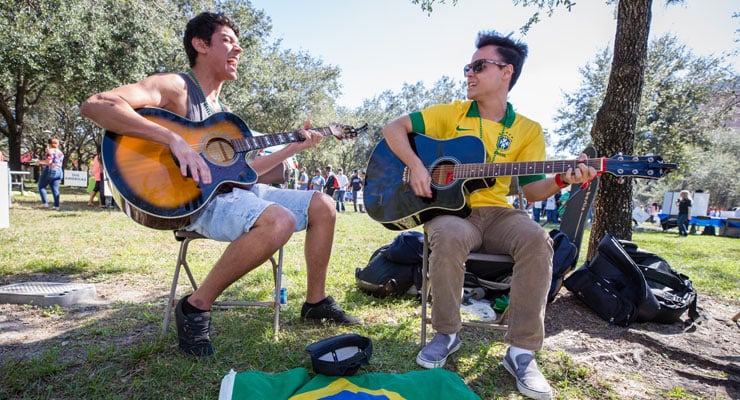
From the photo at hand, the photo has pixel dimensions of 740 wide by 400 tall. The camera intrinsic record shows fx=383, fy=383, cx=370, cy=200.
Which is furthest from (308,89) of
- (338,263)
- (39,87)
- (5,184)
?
(338,263)

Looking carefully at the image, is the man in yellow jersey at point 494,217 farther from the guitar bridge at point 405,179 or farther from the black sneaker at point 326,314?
the black sneaker at point 326,314

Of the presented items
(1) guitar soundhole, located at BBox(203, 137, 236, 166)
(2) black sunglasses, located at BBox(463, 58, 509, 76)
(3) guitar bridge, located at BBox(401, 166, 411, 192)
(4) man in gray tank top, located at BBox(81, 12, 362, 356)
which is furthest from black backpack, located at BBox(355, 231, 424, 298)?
(1) guitar soundhole, located at BBox(203, 137, 236, 166)

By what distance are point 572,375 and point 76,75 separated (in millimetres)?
15654

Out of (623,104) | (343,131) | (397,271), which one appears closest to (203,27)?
(343,131)

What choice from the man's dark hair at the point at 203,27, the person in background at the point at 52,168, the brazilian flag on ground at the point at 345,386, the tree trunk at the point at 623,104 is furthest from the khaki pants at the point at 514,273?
the person in background at the point at 52,168

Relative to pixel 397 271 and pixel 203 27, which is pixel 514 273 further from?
pixel 203 27

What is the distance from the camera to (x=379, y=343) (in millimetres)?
2600

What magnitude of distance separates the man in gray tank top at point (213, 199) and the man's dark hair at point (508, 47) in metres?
1.48

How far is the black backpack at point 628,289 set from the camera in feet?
10.5

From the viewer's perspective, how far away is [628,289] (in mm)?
3281

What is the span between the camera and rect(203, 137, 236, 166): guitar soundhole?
2305mm

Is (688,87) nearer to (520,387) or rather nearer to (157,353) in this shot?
(520,387)

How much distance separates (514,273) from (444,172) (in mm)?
787

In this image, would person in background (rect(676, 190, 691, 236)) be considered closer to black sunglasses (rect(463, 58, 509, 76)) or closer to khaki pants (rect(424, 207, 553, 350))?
black sunglasses (rect(463, 58, 509, 76))
